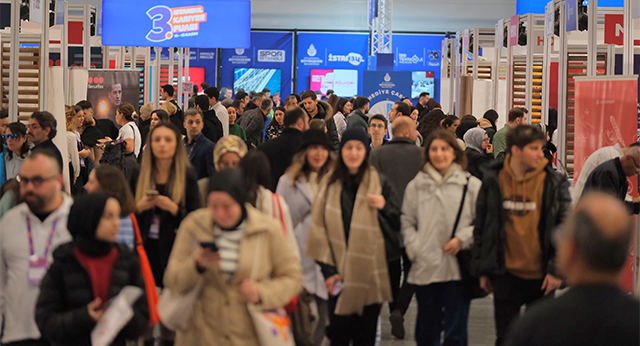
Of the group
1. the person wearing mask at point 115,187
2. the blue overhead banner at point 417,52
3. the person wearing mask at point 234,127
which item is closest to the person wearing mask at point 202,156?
the person wearing mask at point 115,187

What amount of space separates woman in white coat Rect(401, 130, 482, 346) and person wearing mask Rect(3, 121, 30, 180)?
3.35 m

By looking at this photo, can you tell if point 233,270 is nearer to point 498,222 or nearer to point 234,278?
point 234,278

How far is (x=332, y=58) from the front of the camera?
28.3 m

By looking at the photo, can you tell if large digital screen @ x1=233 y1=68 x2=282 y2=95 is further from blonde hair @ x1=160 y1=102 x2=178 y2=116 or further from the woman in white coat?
the woman in white coat

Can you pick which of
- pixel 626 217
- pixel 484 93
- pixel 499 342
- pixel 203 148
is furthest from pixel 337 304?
pixel 484 93

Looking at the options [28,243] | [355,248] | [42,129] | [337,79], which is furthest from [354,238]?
[337,79]

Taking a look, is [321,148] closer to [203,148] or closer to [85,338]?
[203,148]

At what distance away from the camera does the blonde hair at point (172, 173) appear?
14.1ft

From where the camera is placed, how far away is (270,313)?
3.05 m

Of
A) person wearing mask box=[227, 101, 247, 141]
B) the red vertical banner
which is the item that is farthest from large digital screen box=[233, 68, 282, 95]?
the red vertical banner

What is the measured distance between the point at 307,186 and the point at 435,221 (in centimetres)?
79

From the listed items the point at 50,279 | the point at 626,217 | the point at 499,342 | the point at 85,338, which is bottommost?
the point at 499,342

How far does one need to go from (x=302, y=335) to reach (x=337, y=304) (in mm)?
413

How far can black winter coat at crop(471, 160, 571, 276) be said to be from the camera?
3.90 m
